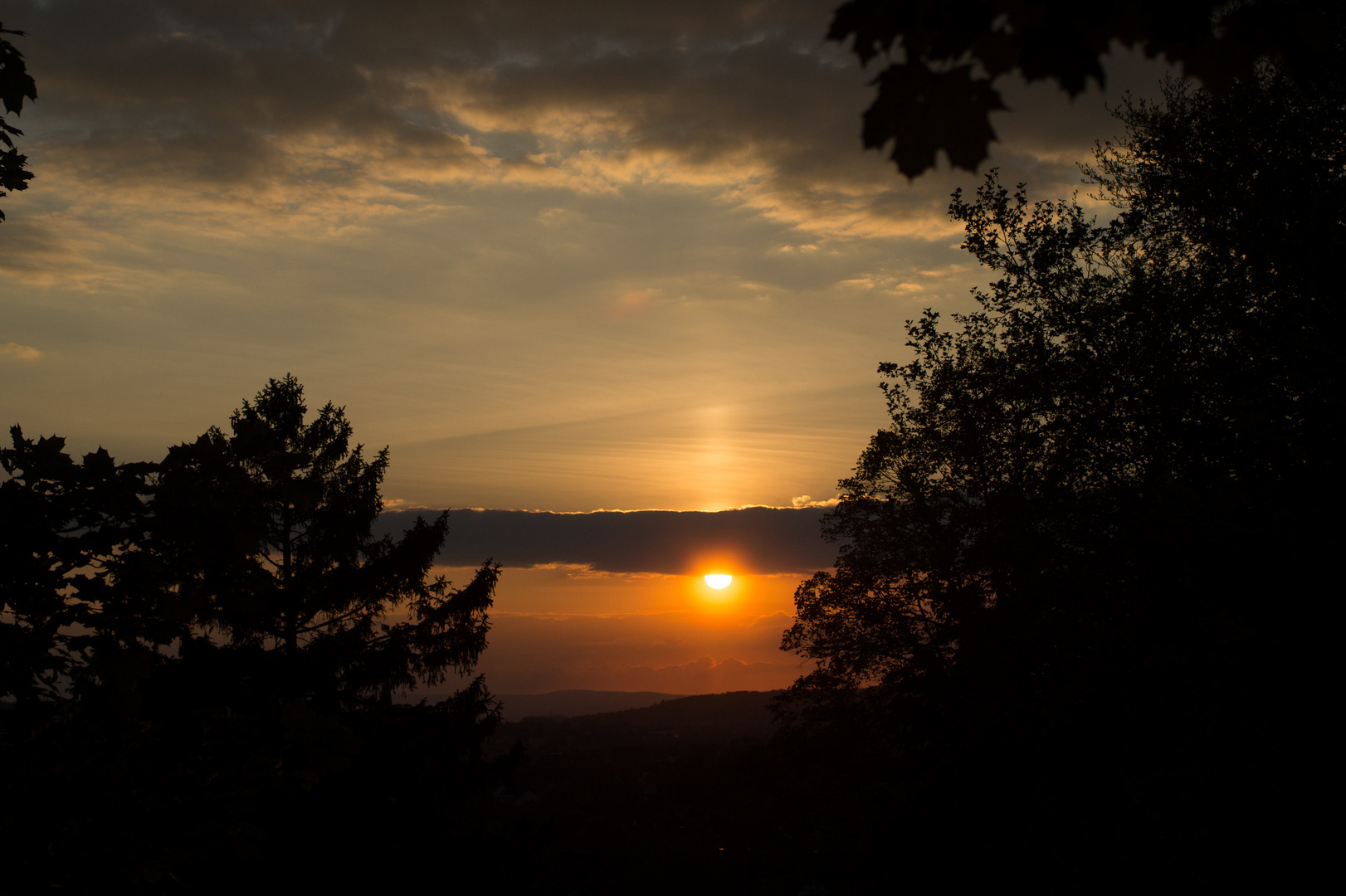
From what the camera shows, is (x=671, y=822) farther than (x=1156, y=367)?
Yes

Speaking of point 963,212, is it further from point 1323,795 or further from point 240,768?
point 240,768

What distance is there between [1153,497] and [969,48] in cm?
1148

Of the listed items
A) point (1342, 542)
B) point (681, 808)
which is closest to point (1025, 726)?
point (1342, 542)

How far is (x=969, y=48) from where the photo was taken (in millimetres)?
2385

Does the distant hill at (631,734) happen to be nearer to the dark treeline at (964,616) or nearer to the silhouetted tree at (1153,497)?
the dark treeline at (964,616)

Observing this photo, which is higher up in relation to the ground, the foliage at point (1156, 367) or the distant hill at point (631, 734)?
the foliage at point (1156, 367)

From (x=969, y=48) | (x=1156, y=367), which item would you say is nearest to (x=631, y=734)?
(x=1156, y=367)

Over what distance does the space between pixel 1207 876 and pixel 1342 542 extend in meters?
4.26

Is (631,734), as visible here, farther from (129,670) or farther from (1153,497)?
(129,670)

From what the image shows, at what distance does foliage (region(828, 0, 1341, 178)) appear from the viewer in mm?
2277

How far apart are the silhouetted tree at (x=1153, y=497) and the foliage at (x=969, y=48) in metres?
9.45

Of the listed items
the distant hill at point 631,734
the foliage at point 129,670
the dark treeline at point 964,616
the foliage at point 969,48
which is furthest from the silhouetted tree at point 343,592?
the distant hill at point 631,734

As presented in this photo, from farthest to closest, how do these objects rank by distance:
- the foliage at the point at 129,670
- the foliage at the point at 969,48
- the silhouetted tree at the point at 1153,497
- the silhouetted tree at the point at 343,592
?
the silhouetted tree at the point at 343,592 → the silhouetted tree at the point at 1153,497 → the foliage at the point at 129,670 → the foliage at the point at 969,48

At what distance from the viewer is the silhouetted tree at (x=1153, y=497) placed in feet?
32.5
